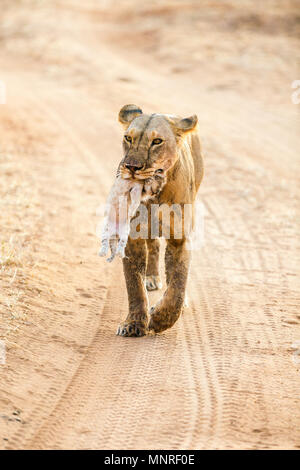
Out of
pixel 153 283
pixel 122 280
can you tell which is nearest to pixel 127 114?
pixel 153 283

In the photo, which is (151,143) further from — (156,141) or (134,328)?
(134,328)

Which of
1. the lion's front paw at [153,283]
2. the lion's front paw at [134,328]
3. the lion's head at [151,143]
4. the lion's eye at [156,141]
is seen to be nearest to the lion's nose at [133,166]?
the lion's head at [151,143]

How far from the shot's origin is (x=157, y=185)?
5375mm

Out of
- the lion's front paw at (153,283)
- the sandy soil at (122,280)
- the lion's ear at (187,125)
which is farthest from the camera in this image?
the lion's front paw at (153,283)

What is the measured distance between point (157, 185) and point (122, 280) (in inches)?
82.3

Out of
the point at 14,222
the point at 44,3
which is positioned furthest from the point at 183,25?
the point at 14,222

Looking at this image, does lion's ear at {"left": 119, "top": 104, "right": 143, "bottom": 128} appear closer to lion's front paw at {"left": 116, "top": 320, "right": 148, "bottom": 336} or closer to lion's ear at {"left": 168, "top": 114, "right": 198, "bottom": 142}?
lion's ear at {"left": 168, "top": 114, "right": 198, "bottom": 142}

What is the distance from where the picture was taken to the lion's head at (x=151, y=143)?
17.0ft

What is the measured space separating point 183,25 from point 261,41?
9.97 feet

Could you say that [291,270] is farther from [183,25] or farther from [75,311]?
[183,25]

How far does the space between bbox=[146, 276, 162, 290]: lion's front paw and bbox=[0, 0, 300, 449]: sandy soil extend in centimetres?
32

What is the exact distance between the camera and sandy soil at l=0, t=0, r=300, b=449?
174 inches

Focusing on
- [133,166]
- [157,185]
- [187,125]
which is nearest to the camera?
[133,166]

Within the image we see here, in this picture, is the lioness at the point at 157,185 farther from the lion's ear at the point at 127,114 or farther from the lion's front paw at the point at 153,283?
the lion's front paw at the point at 153,283
